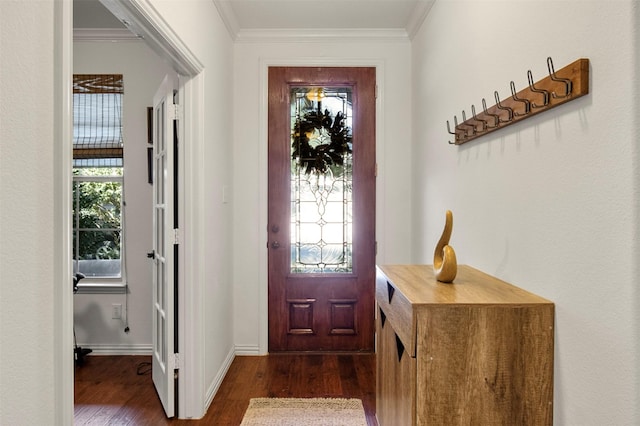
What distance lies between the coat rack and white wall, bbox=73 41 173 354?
243 cm

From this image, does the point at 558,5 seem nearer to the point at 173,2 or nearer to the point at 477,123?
the point at 477,123

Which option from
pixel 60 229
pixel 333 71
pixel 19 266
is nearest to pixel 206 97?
pixel 333 71

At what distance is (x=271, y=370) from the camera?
2.81m

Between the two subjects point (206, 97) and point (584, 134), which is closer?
point (584, 134)

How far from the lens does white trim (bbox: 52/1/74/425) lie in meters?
1.05

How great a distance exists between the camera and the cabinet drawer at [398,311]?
118 centimetres

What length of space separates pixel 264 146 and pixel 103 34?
60.0 inches

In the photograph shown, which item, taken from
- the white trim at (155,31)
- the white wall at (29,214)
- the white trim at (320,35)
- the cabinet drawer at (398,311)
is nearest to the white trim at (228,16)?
the white trim at (320,35)

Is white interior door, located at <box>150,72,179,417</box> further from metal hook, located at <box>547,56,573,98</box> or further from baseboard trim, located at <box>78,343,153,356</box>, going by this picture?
metal hook, located at <box>547,56,573,98</box>

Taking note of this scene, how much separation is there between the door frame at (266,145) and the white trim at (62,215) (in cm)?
201

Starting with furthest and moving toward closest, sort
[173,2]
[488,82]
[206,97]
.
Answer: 1. [206,97]
2. [173,2]
3. [488,82]

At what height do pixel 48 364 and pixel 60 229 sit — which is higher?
pixel 60 229

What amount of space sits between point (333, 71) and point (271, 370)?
7.67ft

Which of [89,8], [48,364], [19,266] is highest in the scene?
[89,8]
